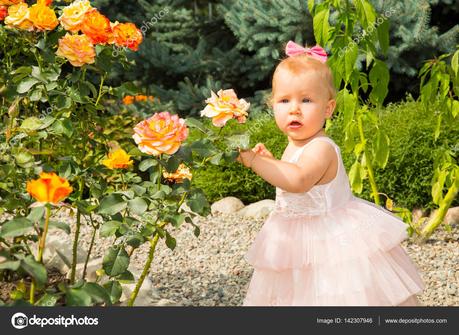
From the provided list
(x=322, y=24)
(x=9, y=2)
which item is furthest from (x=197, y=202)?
(x=322, y=24)

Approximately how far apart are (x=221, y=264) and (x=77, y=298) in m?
2.14

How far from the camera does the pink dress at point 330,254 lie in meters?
2.49

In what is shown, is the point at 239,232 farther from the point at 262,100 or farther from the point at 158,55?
the point at 158,55

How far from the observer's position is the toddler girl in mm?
2488

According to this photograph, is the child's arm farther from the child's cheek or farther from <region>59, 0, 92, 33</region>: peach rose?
<region>59, 0, 92, 33</region>: peach rose

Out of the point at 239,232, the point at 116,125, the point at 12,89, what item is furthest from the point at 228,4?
the point at 12,89

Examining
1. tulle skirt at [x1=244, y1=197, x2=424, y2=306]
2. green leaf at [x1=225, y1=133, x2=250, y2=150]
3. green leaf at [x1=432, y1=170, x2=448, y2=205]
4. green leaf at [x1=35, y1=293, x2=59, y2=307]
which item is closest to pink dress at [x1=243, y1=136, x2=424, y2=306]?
tulle skirt at [x1=244, y1=197, x2=424, y2=306]

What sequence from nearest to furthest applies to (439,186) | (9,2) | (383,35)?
1. (9,2)
2. (383,35)
3. (439,186)

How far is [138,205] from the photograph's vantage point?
8.05 feet

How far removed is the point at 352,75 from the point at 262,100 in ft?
9.88

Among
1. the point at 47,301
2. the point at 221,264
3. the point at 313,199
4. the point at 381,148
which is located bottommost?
the point at 221,264

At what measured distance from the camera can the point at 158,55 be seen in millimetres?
7172

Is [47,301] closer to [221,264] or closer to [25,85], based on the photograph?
[25,85]
